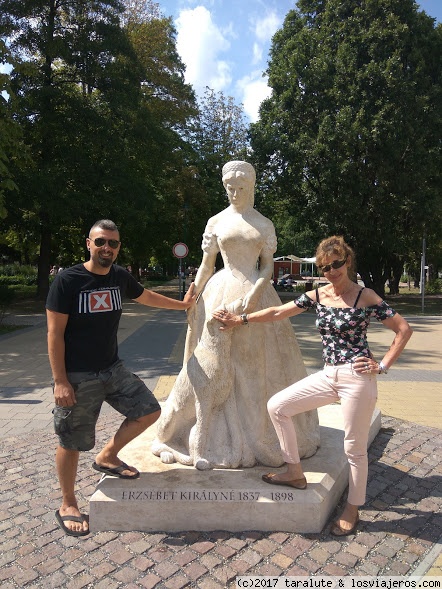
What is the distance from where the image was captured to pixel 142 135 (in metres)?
18.2

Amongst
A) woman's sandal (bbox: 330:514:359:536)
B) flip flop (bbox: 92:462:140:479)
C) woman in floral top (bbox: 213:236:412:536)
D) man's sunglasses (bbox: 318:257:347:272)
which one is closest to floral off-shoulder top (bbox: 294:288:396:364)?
woman in floral top (bbox: 213:236:412:536)

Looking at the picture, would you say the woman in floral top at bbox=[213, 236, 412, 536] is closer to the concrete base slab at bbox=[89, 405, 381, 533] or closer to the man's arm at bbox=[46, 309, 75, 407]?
the concrete base slab at bbox=[89, 405, 381, 533]

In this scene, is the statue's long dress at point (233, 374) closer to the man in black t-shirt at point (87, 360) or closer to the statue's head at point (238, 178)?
the statue's head at point (238, 178)

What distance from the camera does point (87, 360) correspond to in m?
2.94

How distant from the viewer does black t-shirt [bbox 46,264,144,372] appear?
2.83 metres

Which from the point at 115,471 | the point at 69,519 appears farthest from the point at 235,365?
the point at 69,519

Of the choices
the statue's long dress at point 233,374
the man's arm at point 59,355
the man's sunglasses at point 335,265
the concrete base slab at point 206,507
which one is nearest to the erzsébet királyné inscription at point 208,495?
the concrete base slab at point 206,507

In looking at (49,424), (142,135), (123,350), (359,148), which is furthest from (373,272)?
(49,424)

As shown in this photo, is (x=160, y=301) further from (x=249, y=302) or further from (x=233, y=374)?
(x=233, y=374)

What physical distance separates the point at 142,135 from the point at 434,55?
12.3 metres

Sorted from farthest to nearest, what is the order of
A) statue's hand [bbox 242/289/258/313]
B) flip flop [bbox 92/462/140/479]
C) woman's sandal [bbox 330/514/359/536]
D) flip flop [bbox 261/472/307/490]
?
statue's hand [bbox 242/289/258/313] < flip flop [bbox 92/462/140/479] < flip flop [bbox 261/472/307/490] < woman's sandal [bbox 330/514/359/536]

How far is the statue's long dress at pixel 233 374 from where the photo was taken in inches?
137

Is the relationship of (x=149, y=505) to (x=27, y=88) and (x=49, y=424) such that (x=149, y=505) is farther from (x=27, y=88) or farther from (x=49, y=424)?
(x=27, y=88)

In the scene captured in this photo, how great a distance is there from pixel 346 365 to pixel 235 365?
97cm
